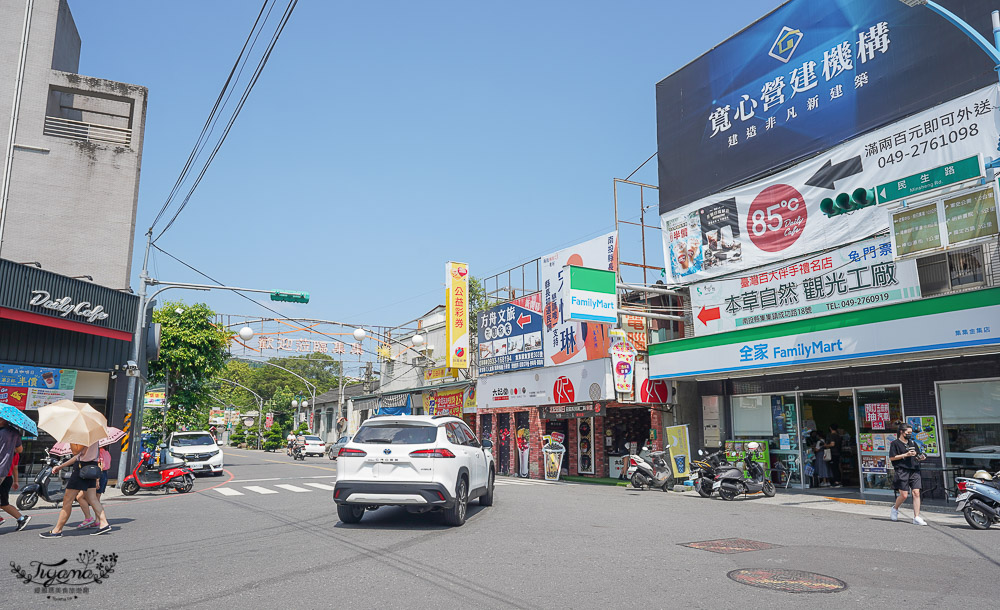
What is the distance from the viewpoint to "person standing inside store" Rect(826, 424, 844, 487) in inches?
726

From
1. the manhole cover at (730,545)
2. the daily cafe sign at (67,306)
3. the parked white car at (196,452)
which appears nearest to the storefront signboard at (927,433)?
the manhole cover at (730,545)

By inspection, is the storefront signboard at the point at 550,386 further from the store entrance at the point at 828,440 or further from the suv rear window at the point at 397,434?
the suv rear window at the point at 397,434

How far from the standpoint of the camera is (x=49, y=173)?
2345 cm

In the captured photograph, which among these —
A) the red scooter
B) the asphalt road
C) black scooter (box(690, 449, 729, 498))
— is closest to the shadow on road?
the asphalt road

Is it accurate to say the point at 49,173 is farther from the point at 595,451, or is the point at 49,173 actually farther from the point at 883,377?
the point at 883,377

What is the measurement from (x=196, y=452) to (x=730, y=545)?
21301mm

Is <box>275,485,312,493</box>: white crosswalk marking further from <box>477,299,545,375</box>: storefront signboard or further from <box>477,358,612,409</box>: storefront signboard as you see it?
<box>477,299,545,375</box>: storefront signboard

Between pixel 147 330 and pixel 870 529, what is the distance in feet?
69.3

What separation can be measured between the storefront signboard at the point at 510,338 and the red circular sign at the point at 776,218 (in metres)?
10.2

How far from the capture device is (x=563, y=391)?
24.7m

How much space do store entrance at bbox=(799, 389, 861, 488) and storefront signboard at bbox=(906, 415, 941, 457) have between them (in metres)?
2.59

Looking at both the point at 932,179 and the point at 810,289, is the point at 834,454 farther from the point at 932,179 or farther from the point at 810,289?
the point at 932,179

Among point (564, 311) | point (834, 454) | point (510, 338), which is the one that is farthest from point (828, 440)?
point (510, 338)

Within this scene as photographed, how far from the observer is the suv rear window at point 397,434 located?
10320 millimetres
